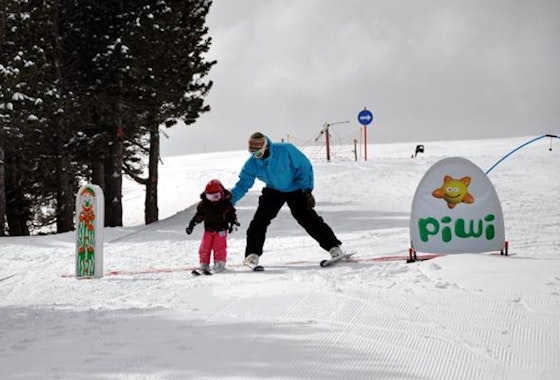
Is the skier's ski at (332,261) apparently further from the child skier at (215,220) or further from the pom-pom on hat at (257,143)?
the pom-pom on hat at (257,143)

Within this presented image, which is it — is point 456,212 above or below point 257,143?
below

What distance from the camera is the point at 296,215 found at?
769 centimetres

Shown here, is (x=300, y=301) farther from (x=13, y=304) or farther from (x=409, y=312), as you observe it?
(x=13, y=304)

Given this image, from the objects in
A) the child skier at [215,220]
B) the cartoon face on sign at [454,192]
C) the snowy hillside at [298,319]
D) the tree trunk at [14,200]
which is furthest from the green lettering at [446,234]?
the tree trunk at [14,200]

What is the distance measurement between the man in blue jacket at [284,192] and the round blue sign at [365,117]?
20.1 metres

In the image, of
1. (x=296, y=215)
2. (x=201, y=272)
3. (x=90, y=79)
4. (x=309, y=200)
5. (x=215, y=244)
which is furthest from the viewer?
(x=90, y=79)

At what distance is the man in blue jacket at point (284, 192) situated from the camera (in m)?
7.55

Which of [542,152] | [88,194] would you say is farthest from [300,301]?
[542,152]

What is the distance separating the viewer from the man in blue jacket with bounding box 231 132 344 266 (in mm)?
7547

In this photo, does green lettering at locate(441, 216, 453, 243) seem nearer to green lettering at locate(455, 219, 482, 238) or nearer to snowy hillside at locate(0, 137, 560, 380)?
green lettering at locate(455, 219, 482, 238)

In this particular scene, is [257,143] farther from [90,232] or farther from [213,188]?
[90,232]

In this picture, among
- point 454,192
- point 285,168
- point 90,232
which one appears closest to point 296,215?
point 285,168

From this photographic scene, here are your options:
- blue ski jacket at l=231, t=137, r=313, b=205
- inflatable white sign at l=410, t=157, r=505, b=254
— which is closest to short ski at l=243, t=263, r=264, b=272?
blue ski jacket at l=231, t=137, r=313, b=205

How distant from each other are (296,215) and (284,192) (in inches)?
12.6
